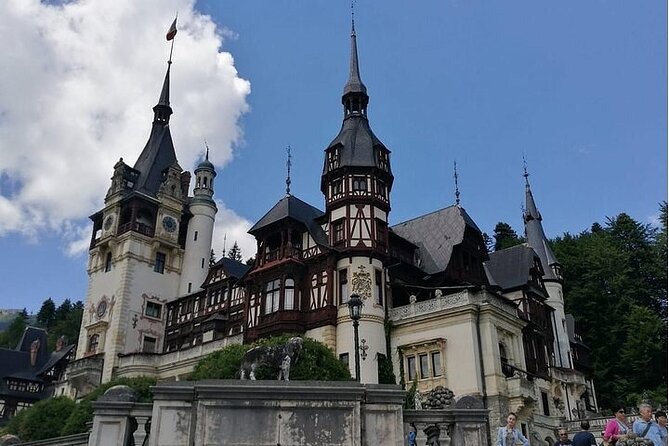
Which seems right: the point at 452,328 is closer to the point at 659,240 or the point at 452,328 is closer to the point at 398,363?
the point at 398,363

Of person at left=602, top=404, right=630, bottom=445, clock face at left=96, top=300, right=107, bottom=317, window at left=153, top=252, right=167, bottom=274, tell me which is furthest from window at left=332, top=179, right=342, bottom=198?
person at left=602, top=404, right=630, bottom=445

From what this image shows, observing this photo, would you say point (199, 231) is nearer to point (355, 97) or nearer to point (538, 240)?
point (355, 97)

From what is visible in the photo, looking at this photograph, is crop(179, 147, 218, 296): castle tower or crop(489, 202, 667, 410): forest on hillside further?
crop(179, 147, 218, 296): castle tower

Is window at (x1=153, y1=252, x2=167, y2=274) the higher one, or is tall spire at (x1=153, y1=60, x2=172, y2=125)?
tall spire at (x1=153, y1=60, x2=172, y2=125)

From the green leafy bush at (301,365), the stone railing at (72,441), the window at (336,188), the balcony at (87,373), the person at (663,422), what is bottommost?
the stone railing at (72,441)

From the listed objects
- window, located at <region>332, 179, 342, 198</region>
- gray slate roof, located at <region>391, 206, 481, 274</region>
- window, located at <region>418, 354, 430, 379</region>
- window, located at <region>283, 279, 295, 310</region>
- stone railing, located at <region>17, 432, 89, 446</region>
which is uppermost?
window, located at <region>332, 179, 342, 198</region>

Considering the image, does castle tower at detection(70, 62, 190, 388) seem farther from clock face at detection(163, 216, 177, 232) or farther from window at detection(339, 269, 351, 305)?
window at detection(339, 269, 351, 305)

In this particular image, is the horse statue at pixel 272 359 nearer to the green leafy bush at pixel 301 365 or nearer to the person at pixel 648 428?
the green leafy bush at pixel 301 365

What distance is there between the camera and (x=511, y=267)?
48156mm

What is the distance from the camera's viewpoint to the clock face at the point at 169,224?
61594 millimetres

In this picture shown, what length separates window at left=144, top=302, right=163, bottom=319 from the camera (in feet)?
189

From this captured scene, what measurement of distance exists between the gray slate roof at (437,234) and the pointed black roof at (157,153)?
2759 centimetres

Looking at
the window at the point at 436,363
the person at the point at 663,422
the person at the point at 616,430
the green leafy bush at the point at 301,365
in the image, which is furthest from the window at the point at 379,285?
the person at the point at 663,422

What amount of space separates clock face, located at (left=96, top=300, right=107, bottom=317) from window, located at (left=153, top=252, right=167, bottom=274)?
526 cm
